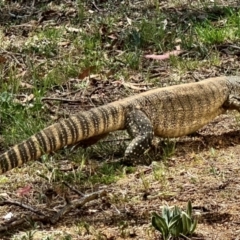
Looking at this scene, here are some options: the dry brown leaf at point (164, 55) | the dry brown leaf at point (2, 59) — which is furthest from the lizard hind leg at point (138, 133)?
the dry brown leaf at point (2, 59)

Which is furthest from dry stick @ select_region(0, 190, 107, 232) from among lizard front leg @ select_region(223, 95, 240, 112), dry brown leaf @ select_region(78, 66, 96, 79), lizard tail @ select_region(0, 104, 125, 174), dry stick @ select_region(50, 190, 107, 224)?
dry brown leaf @ select_region(78, 66, 96, 79)

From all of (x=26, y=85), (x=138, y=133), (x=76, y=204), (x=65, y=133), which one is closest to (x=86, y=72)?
(x=26, y=85)

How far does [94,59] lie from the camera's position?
30.0 feet

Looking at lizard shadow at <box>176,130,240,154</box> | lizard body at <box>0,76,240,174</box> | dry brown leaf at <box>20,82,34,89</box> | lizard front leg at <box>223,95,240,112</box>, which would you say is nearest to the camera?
lizard body at <box>0,76,240,174</box>

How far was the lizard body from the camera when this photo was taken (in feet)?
19.1

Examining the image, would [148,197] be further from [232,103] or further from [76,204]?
[232,103]

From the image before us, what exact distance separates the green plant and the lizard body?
1.46 meters

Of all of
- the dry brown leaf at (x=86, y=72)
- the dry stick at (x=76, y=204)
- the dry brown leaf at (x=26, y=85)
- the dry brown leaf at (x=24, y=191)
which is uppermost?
the dry stick at (x=76, y=204)

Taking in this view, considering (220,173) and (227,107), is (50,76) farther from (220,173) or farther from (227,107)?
(220,173)

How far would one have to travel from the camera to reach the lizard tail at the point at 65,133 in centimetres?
541

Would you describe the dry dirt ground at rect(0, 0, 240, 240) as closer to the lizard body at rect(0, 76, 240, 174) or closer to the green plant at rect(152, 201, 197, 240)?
the green plant at rect(152, 201, 197, 240)

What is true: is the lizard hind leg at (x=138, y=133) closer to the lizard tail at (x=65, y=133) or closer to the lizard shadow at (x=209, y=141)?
the lizard tail at (x=65, y=133)

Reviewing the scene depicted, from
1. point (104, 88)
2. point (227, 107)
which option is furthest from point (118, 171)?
point (104, 88)

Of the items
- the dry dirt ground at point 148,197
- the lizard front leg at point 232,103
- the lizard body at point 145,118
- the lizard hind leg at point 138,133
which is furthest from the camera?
the lizard front leg at point 232,103
